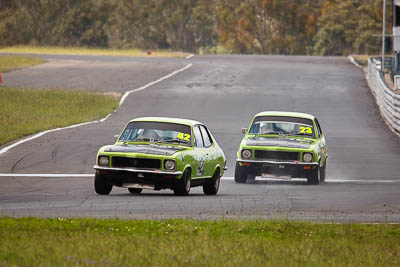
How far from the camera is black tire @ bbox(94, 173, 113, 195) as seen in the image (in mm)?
15898

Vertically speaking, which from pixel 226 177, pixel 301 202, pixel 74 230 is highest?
pixel 74 230

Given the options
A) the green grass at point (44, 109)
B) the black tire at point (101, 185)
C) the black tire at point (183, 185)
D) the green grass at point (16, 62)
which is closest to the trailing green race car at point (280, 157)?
the black tire at point (183, 185)

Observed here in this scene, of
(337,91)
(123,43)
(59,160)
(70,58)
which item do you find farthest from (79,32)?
(59,160)

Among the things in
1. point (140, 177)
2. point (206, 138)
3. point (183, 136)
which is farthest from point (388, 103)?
point (140, 177)

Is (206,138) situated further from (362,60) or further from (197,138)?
(362,60)

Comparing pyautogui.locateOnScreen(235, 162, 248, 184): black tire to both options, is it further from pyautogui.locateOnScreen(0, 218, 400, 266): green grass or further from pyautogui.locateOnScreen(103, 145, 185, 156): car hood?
pyautogui.locateOnScreen(0, 218, 400, 266): green grass

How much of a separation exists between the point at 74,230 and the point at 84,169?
11.2 m

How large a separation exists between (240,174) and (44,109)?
69.4ft

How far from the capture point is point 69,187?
18156mm

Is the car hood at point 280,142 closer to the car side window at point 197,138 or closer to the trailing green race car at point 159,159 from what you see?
the trailing green race car at point 159,159

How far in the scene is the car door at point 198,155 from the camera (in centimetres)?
1653

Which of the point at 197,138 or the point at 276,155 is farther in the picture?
the point at 276,155

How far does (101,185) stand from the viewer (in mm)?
16094

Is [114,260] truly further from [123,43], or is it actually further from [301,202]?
[123,43]
